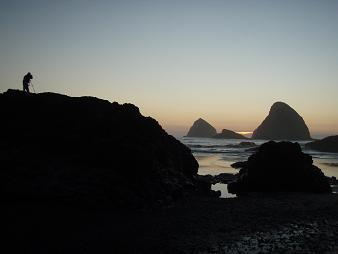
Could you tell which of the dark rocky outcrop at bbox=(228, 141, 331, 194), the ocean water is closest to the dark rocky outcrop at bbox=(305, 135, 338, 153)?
the ocean water

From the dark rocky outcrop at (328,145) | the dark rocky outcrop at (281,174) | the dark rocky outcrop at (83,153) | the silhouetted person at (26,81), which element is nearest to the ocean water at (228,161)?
the dark rocky outcrop at (328,145)

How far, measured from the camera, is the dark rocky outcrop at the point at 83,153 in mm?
23031

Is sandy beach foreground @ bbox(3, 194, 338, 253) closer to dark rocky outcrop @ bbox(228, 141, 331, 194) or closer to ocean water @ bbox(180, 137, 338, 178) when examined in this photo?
Result: dark rocky outcrop @ bbox(228, 141, 331, 194)

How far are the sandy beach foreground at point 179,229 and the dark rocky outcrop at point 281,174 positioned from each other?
7.71m

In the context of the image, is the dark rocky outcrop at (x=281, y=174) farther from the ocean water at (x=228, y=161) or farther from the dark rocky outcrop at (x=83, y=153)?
the ocean water at (x=228, y=161)

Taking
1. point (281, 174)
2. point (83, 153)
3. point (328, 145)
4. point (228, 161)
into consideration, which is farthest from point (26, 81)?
point (328, 145)

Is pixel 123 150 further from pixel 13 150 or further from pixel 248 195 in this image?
pixel 248 195

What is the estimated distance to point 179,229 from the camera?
18.4 m

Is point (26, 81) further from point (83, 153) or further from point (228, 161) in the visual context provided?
point (228, 161)

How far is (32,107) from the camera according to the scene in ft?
94.9


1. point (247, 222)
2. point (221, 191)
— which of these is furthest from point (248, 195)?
point (247, 222)

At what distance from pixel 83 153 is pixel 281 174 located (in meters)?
19.2

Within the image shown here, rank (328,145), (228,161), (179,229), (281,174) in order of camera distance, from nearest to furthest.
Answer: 1. (179,229)
2. (281,174)
3. (228,161)
4. (328,145)

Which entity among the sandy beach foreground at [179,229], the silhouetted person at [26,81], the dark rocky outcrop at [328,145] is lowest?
the sandy beach foreground at [179,229]
